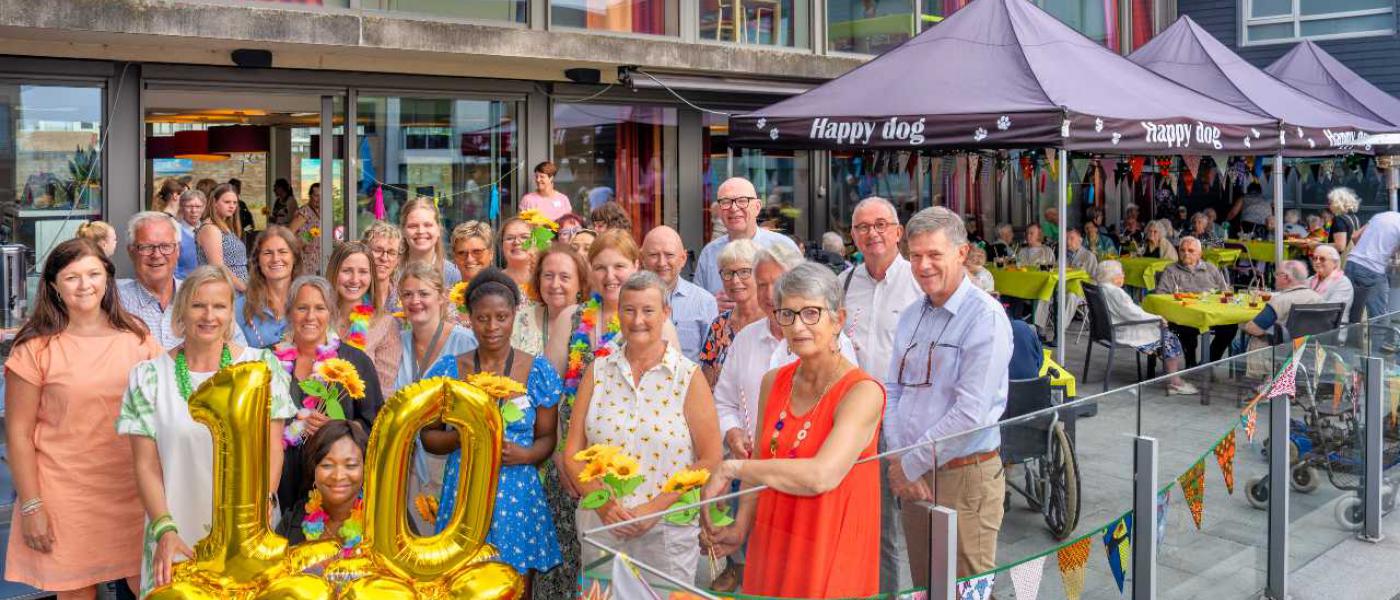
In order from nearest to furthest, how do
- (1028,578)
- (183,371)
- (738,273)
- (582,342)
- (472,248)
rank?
1. (1028,578)
2. (183,371)
3. (582,342)
4. (738,273)
5. (472,248)

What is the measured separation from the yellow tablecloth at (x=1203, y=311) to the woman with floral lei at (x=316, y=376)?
848 centimetres

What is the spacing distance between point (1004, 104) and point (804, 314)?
5.61 m

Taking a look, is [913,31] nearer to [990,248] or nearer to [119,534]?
[990,248]

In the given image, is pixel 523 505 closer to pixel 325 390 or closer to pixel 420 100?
pixel 325 390

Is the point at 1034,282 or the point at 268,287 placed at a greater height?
the point at 268,287

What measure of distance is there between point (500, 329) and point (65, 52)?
21.3ft

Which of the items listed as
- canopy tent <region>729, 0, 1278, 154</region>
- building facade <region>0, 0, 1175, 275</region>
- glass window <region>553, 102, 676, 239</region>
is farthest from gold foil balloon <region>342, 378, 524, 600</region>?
glass window <region>553, 102, 676, 239</region>

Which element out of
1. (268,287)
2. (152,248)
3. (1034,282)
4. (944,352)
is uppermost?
(152,248)

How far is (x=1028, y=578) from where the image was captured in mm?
4066

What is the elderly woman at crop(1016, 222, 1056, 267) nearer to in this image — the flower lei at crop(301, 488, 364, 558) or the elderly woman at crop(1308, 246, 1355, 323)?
the elderly woman at crop(1308, 246, 1355, 323)

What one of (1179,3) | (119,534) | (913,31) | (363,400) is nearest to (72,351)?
(119,534)

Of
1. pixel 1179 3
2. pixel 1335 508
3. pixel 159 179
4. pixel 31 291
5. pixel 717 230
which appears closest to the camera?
pixel 1335 508

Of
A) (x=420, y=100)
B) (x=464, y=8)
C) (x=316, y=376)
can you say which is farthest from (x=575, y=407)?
(x=420, y=100)

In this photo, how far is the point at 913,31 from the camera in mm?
15117
